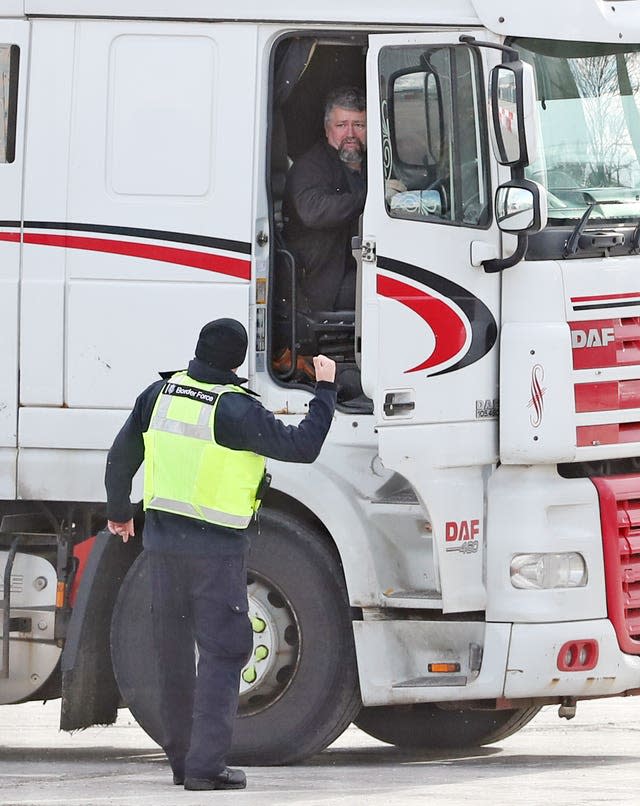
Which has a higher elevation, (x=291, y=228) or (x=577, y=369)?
(x=291, y=228)

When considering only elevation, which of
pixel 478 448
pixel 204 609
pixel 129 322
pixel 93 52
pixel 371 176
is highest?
pixel 93 52

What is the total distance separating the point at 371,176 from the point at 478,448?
1.09 m

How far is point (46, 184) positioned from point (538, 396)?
207cm

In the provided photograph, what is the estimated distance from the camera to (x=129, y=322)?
7734 mm

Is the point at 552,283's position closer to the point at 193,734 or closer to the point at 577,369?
the point at 577,369

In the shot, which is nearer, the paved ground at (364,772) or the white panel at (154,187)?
the paved ground at (364,772)

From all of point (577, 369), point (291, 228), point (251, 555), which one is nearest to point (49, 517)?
point (251, 555)

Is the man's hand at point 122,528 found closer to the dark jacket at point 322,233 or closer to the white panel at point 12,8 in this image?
the dark jacket at point 322,233

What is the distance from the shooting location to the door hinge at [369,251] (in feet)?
24.5

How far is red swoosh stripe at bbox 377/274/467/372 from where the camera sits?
294 inches

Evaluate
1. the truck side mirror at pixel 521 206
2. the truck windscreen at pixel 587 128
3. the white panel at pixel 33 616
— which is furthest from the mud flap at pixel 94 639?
the truck windscreen at pixel 587 128

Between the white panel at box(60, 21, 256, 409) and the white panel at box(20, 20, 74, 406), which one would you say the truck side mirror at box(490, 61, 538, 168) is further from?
the white panel at box(20, 20, 74, 406)

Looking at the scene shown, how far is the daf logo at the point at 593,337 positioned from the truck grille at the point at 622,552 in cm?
52

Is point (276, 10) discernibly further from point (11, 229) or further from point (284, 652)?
point (284, 652)
